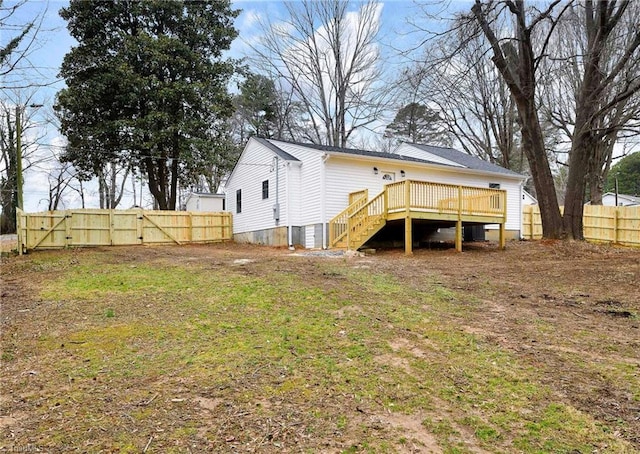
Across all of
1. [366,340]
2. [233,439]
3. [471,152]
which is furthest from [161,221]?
[471,152]

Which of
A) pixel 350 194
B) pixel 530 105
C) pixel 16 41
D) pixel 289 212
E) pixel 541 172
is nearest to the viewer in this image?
pixel 16 41

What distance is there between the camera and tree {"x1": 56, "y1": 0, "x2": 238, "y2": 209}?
61.3 feet

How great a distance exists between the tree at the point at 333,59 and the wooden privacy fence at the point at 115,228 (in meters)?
10.4

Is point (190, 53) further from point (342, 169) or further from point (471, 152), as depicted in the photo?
point (471, 152)

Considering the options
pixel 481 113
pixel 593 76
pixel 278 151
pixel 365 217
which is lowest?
pixel 365 217

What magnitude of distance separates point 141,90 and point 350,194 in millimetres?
12032

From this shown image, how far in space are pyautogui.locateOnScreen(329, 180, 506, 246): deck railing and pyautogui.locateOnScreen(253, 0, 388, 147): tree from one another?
12864 mm

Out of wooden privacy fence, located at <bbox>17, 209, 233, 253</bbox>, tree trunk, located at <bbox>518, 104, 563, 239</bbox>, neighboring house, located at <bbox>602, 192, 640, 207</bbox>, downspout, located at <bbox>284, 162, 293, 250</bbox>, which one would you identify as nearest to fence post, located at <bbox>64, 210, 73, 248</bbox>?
wooden privacy fence, located at <bbox>17, 209, 233, 253</bbox>

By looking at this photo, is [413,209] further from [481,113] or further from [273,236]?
[481,113]

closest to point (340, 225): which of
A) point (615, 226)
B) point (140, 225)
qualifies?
point (140, 225)

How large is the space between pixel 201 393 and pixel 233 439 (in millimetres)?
691

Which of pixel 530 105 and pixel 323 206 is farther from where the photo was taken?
pixel 323 206

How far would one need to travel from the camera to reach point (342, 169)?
14.2 m

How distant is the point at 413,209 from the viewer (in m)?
11.5
